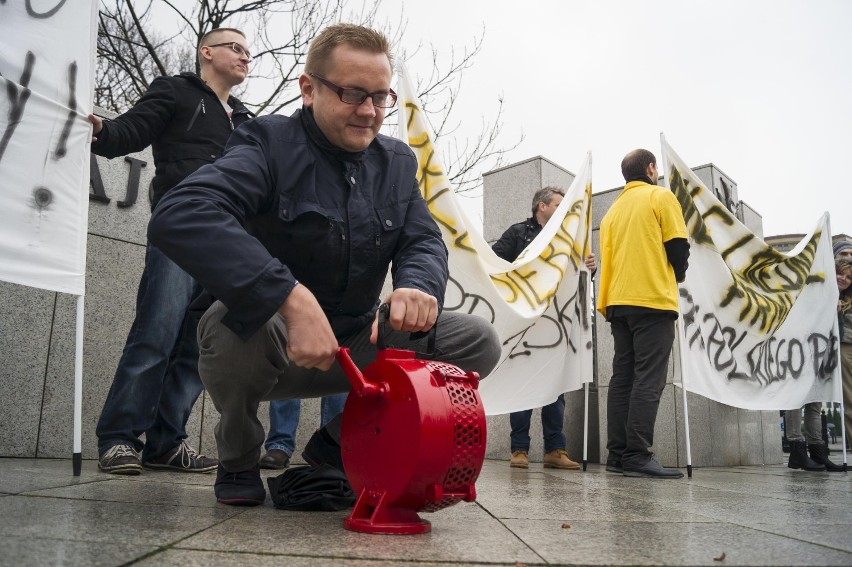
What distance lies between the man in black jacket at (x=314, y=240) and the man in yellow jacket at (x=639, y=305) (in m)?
2.43

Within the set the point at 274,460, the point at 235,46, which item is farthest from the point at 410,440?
the point at 235,46

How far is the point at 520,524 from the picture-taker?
198 centimetres

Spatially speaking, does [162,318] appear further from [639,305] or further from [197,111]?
[639,305]

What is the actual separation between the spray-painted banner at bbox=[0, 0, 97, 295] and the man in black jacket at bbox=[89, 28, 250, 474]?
174 millimetres

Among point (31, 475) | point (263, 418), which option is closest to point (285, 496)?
point (31, 475)

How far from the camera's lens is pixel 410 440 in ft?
5.40

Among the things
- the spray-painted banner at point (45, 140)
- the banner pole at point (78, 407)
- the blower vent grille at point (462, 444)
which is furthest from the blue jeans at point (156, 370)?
the blower vent grille at point (462, 444)

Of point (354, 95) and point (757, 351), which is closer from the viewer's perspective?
point (354, 95)

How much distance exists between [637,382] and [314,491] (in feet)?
9.74

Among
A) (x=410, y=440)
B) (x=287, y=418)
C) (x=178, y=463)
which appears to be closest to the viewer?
(x=410, y=440)

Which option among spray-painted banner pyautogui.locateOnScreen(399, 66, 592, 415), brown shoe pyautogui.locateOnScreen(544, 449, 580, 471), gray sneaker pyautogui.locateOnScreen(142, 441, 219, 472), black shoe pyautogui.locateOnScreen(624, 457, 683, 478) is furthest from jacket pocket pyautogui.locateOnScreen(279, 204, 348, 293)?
brown shoe pyautogui.locateOnScreen(544, 449, 580, 471)

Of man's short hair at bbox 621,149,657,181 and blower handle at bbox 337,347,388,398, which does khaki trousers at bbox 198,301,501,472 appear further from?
man's short hair at bbox 621,149,657,181

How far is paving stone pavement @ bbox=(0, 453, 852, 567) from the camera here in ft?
4.62

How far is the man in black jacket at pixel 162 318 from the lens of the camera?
3229mm
